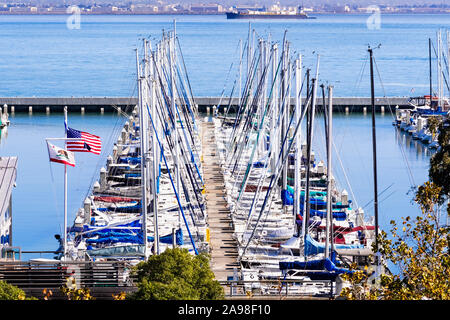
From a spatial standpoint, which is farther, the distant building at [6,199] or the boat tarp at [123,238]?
the boat tarp at [123,238]

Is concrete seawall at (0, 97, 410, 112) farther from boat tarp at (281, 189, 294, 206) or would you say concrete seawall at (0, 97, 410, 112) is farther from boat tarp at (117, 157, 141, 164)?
boat tarp at (281, 189, 294, 206)

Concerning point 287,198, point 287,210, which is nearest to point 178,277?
point 287,210

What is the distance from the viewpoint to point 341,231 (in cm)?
3481

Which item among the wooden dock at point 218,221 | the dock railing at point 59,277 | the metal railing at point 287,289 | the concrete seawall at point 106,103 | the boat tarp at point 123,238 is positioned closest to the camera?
the dock railing at point 59,277

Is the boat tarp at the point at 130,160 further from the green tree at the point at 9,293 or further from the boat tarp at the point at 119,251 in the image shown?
the green tree at the point at 9,293

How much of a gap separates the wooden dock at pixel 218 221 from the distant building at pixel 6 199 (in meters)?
6.88

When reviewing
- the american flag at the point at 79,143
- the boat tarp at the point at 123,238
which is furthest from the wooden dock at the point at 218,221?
the american flag at the point at 79,143

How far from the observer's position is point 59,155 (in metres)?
26.1

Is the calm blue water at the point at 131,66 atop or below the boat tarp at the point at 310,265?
below

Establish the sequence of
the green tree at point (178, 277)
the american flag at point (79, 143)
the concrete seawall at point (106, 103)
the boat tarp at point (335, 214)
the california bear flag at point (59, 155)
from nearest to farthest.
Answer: the green tree at point (178, 277) < the california bear flag at point (59, 155) < the american flag at point (79, 143) < the boat tarp at point (335, 214) < the concrete seawall at point (106, 103)

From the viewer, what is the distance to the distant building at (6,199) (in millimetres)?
25234

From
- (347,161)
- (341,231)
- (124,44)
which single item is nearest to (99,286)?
(341,231)
